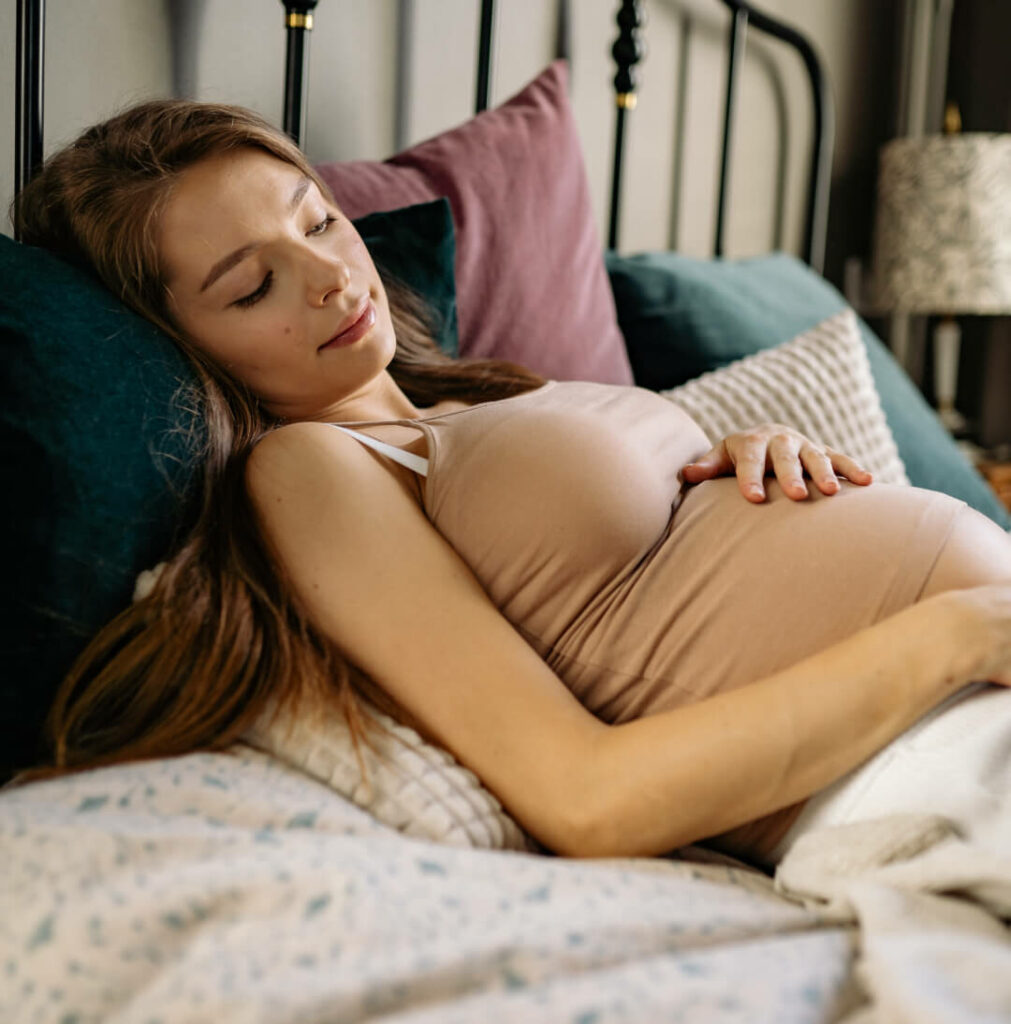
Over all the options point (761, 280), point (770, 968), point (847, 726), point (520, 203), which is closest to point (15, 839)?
point (770, 968)

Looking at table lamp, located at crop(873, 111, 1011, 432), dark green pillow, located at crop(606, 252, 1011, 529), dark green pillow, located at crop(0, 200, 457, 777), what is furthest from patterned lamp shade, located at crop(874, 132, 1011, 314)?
dark green pillow, located at crop(0, 200, 457, 777)

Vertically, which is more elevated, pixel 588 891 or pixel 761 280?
pixel 761 280

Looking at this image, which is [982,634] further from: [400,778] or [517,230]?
[517,230]

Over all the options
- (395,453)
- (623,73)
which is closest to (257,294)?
(395,453)

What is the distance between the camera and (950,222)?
2.48m

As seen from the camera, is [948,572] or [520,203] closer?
[948,572]

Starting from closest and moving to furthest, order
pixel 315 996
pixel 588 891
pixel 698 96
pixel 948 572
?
1. pixel 315 996
2. pixel 588 891
3. pixel 948 572
4. pixel 698 96

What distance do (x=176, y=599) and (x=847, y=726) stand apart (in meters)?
0.50

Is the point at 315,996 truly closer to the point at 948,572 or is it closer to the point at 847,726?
the point at 847,726

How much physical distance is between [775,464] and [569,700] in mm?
341

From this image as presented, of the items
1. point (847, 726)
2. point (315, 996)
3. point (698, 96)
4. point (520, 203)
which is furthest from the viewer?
point (698, 96)

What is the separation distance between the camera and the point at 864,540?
3.04ft

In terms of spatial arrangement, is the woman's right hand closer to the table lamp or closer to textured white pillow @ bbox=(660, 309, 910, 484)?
textured white pillow @ bbox=(660, 309, 910, 484)

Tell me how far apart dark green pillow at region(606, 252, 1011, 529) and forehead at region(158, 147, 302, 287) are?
2.50ft
